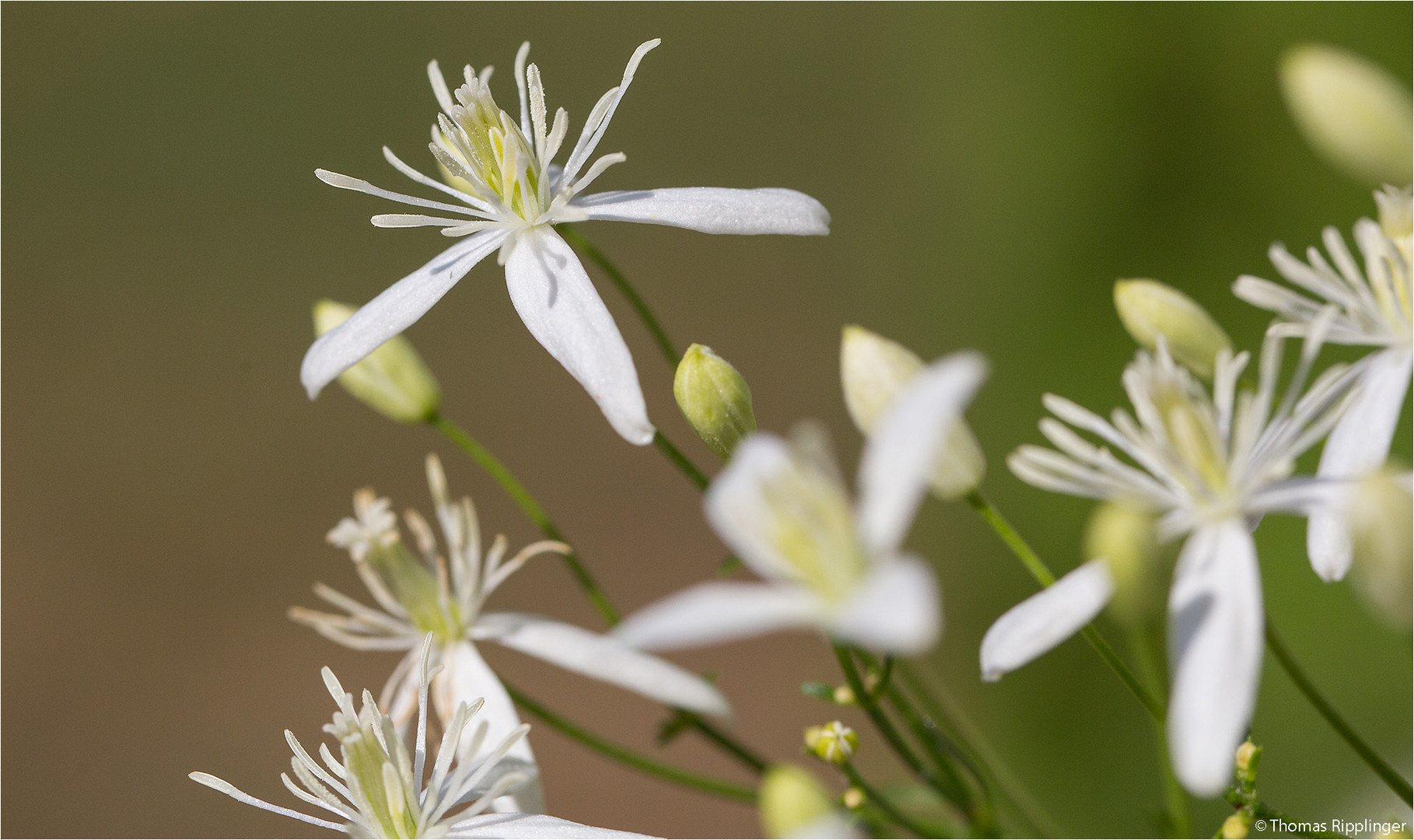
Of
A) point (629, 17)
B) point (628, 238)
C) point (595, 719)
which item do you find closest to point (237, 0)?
point (629, 17)

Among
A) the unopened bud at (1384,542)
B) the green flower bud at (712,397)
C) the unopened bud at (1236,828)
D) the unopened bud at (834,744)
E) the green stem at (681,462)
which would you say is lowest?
the unopened bud at (1236,828)

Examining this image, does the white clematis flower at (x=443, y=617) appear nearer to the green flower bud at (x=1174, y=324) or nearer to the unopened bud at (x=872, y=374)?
the unopened bud at (x=872, y=374)

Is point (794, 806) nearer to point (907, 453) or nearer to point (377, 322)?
point (907, 453)

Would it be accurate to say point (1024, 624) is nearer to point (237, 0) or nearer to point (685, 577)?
point (685, 577)

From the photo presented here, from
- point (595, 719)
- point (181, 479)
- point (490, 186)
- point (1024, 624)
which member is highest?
point (181, 479)

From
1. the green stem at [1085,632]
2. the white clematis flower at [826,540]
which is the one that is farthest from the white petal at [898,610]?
the green stem at [1085,632]

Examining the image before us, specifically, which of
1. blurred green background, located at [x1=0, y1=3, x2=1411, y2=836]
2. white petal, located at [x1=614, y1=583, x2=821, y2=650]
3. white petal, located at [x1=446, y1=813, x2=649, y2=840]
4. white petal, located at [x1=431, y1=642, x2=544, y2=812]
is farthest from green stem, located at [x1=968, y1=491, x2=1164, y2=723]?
blurred green background, located at [x1=0, y1=3, x2=1411, y2=836]
